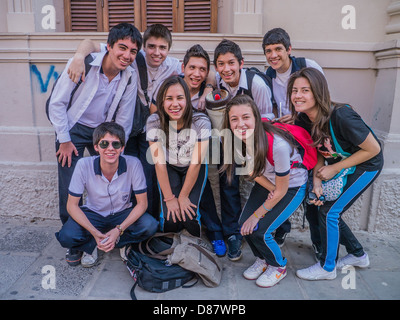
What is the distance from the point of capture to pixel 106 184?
2996 mm

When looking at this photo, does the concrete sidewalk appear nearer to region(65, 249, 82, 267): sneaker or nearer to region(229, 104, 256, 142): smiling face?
region(65, 249, 82, 267): sneaker

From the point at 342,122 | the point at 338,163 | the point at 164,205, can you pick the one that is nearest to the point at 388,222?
the point at 338,163

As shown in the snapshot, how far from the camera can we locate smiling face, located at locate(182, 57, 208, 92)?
9.96 ft

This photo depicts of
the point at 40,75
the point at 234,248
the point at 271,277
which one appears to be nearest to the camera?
the point at 271,277

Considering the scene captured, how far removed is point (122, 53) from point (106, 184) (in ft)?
3.47

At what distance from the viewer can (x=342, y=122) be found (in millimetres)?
2641

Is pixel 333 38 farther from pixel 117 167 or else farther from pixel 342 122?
pixel 117 167

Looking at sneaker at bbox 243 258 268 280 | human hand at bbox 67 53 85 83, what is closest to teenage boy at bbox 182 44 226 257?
sneaker at bbox 243 258 268 280

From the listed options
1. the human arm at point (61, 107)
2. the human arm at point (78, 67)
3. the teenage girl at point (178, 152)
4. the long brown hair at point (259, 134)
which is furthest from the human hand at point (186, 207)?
the human arm at point (78, 67)

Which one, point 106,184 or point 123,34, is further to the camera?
point 106,184

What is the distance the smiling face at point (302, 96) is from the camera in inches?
105

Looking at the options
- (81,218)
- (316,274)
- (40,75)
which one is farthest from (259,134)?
(40,75)

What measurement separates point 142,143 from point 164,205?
697 mm

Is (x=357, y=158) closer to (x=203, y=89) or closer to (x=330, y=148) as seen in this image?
(x=330, y=148)
